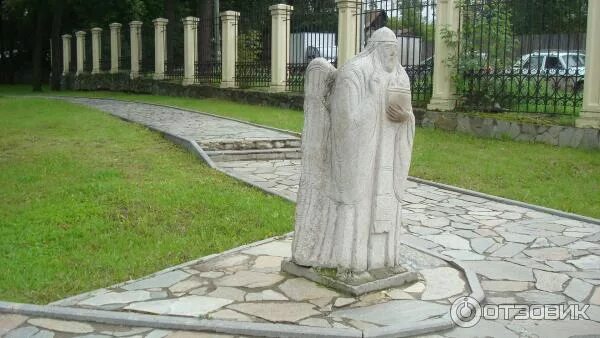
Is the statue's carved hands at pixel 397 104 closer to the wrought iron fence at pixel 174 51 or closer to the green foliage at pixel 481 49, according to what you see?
the green foliage at pixel 481 49

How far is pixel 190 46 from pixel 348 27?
308 inches

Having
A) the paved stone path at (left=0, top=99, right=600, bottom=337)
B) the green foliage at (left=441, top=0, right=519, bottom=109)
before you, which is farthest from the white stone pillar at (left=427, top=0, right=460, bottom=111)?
the paved stone path at (left=0, top=99, right=600, bottom=337)

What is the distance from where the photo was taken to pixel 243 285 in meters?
4.88

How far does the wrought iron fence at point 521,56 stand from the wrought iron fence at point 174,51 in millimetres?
12500

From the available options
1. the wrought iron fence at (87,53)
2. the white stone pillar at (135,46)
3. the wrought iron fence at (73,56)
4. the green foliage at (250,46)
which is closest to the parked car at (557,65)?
the green foliage at (250,46)

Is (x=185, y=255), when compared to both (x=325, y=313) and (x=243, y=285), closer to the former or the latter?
(x=243, y=285)

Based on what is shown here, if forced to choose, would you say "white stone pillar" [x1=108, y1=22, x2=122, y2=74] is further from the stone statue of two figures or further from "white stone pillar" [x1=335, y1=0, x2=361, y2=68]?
the stone statue of two figures

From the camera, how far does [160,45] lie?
23.8 meters

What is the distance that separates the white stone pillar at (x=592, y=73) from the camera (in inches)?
424

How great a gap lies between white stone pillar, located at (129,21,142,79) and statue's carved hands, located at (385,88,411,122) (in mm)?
22149

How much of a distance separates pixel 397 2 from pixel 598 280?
10200 millimetres

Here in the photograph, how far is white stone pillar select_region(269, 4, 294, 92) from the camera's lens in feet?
58.6

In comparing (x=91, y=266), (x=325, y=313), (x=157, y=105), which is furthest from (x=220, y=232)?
(x=157, y=105)

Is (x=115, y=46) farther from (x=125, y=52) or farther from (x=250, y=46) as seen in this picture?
(x=250, y=46)
